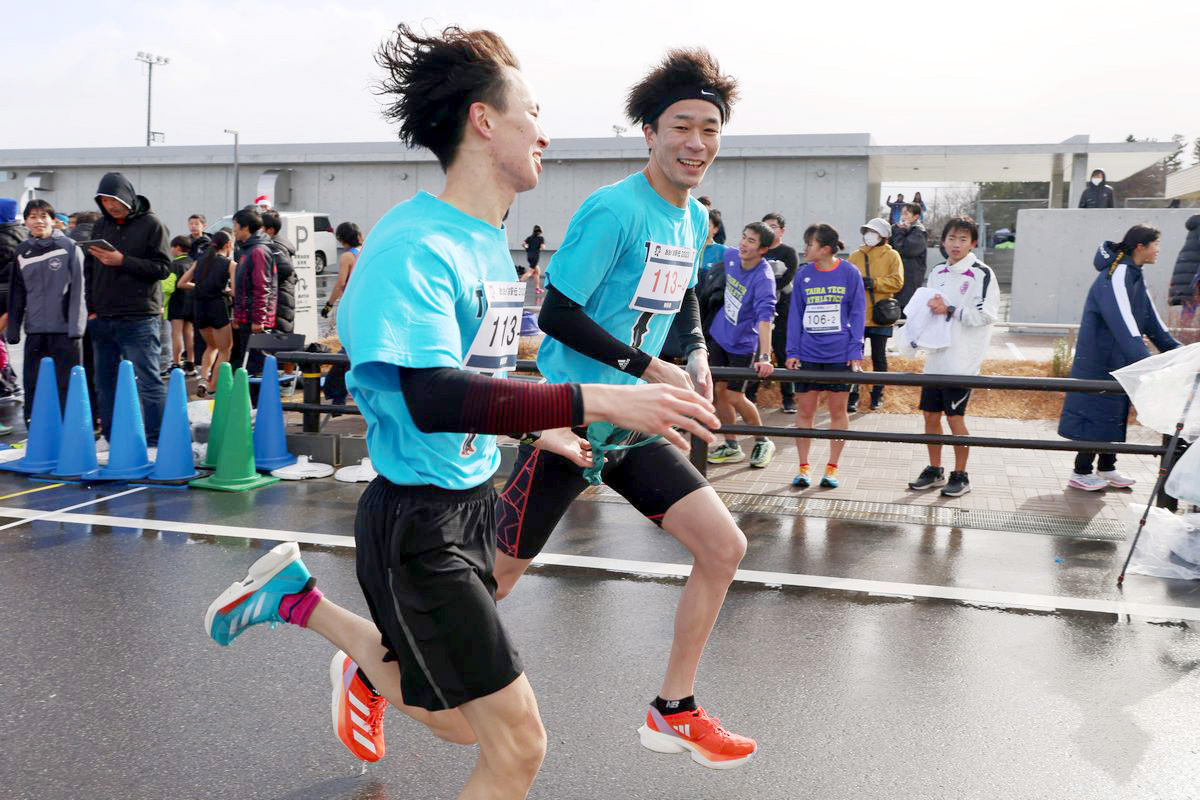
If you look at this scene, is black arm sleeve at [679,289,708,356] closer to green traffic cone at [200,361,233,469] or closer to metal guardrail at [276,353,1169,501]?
metal guardrail at [276,353,1169,501]

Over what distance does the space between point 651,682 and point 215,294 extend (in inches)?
350

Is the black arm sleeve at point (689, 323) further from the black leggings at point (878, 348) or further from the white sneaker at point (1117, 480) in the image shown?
the black leggings at point (878, 348)

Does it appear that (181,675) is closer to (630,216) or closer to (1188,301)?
(630,216)

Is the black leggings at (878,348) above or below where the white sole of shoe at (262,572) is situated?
above

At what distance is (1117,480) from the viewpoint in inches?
299

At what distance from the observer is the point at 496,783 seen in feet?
7.38

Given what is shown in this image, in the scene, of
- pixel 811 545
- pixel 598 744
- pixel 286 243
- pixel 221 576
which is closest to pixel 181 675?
pixel 221 576

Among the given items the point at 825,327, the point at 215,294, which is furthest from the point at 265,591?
the point at 215,294

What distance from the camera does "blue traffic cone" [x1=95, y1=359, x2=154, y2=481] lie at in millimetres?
7660

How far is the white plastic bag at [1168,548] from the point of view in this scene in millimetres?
5480

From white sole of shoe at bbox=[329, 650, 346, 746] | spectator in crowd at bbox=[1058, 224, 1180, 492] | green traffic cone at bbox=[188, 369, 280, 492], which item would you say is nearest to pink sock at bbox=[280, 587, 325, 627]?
white sole of shoe at bbox=[329, 650, 346, 746]

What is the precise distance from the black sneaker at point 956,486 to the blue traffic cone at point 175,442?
18.1 feet

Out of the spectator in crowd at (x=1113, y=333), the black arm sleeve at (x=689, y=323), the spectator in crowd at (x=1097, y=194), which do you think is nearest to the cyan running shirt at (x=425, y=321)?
the black arm sleeve at (x=689, y=323)

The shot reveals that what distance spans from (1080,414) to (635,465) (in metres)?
5.20
